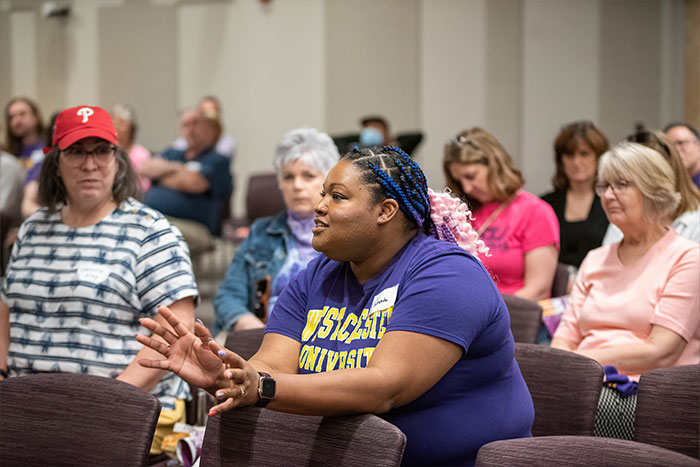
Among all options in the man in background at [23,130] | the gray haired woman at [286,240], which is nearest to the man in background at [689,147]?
the gray haired woman at [286,240]

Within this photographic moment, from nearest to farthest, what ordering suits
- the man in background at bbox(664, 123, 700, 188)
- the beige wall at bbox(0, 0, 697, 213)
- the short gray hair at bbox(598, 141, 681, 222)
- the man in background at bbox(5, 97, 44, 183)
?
the short gray hair at bbox(598, 141, 681, 222) → the man in background at bbox(664, 123, 700, 188) → the man in background at bbox(5, 97, 44, 183) → the beige wall at bbox(0, 0, 697, 213)

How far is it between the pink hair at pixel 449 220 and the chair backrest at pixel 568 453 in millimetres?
586

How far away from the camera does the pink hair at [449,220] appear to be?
6.39ft

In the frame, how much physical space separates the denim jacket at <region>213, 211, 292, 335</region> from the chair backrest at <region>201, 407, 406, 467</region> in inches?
61.1

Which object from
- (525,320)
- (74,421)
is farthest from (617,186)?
(74,421)

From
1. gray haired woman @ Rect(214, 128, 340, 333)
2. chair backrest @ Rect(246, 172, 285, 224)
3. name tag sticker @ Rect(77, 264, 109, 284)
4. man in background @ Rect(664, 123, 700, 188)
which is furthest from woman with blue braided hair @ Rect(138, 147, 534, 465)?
chair backrest @ Rect(246, 172, 285, 224)

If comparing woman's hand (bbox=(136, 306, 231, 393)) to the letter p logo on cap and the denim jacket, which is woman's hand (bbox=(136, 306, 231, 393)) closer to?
the letter p logo on cap

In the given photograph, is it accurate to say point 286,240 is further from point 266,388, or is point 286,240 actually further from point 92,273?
point 266,388

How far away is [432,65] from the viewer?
7934 mm

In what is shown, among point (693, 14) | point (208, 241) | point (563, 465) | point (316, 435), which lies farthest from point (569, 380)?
point (693, 14)

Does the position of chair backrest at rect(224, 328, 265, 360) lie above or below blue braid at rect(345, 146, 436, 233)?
below

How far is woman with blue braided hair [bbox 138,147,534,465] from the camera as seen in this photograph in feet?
5.02

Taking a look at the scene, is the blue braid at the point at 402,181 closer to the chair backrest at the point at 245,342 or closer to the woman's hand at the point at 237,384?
the woman's hand at the point at 237,384

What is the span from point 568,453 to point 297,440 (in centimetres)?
53
